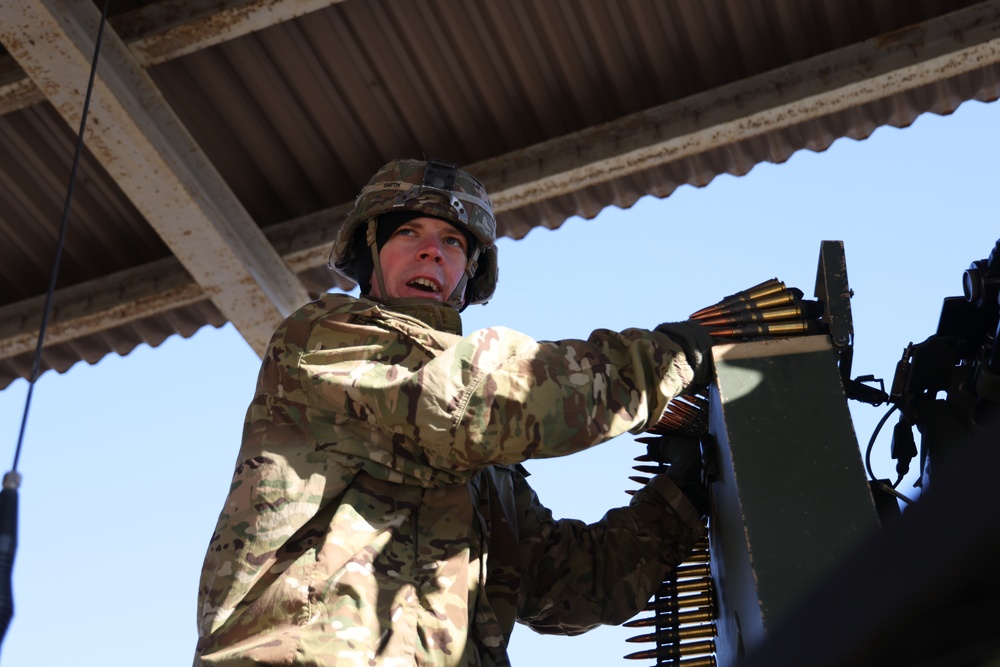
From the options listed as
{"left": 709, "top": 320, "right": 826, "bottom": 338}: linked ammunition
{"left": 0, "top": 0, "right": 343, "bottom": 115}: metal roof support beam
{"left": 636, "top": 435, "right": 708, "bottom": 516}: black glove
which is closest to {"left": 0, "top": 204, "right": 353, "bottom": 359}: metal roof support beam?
{"left": 0, "top": 0, "right": 343, "bottom": 115}: metal roof support beam

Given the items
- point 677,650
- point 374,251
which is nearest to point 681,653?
point 677,650

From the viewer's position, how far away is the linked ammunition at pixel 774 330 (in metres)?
3.39

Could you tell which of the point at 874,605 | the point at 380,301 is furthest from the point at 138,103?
the point at 874,605

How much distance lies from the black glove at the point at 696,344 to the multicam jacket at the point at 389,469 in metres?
0.04

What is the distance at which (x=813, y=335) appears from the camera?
339 centimetres

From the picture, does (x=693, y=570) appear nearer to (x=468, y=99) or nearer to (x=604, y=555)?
(x=604, y=555)

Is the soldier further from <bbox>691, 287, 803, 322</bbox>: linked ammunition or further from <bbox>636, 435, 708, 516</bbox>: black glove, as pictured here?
<bbox>636, 435, 708, 516</bbox>: black glove

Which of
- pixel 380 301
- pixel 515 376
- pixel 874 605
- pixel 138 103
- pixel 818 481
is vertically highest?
pixel 138 103

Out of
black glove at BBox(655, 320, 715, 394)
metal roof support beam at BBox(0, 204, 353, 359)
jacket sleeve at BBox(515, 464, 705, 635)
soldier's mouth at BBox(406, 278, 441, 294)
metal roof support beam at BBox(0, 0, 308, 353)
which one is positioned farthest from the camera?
metal roof support beam at BBox(0, 204, 353, 359)

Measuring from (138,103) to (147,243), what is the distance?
107cm

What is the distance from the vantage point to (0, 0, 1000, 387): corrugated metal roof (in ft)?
17.0

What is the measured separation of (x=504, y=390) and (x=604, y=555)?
36.5 inches

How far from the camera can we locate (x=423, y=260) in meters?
4.06

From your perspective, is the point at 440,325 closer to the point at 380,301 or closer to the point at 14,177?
the point at 380,301
